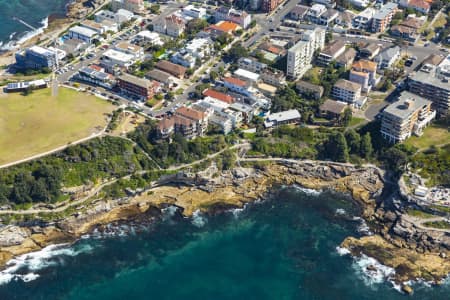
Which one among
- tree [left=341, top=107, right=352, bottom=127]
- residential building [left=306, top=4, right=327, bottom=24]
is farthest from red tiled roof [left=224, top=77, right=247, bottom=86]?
residential building [left=306, top=4, right=327, bottom=24]

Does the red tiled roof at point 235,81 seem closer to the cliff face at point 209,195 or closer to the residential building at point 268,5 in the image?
the cliff face at point 209,195

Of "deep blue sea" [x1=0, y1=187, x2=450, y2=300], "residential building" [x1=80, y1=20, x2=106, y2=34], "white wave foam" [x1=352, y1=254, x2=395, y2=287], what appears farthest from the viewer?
"residential building" [x1=80, y1=20, x2=106, y2=34]

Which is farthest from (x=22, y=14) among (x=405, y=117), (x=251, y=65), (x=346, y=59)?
(x=405, y=117)

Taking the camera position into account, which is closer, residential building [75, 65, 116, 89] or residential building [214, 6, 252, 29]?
residential building [75, 65, 116, 89]

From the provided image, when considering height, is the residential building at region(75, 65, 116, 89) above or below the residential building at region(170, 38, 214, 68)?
below

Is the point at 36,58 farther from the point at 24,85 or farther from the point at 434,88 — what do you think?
the point at 434,88

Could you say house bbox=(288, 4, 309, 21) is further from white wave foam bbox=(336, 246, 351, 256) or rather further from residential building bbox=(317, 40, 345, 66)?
white wave foam bbox=(336, 246, 351, 256)
